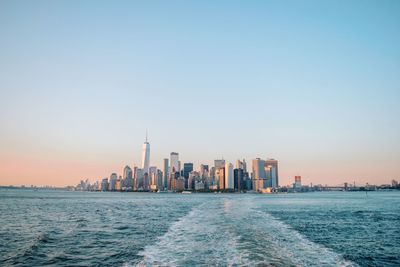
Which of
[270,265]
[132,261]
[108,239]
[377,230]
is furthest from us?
[377,230]

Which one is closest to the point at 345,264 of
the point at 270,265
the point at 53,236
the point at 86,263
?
the point at 270,265

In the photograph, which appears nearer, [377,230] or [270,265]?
[270,265]

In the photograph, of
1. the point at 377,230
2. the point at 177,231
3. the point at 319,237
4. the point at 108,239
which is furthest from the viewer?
the point at 377,230

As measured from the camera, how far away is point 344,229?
124 feet

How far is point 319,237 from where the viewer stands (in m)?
31.1

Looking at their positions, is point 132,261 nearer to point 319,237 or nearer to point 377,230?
point 319,237

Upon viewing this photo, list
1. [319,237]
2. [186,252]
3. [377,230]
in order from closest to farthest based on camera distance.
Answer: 1. [186,252]
2. [319,237]
3. [377,230]

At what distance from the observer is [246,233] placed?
A: 3197 centimetres

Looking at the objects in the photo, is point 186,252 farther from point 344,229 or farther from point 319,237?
point 344,229

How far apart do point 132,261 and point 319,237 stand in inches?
796

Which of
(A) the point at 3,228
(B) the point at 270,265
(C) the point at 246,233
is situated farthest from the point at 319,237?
(A) the point at 3,228

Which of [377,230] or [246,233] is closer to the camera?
[246,233]

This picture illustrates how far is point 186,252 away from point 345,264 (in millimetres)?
11508

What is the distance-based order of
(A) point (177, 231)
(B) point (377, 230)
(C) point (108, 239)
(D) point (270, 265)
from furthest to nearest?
(B) point (377, 230), (A) point (177, 231), (C) point (108, 239), (D) point (270, 265)
